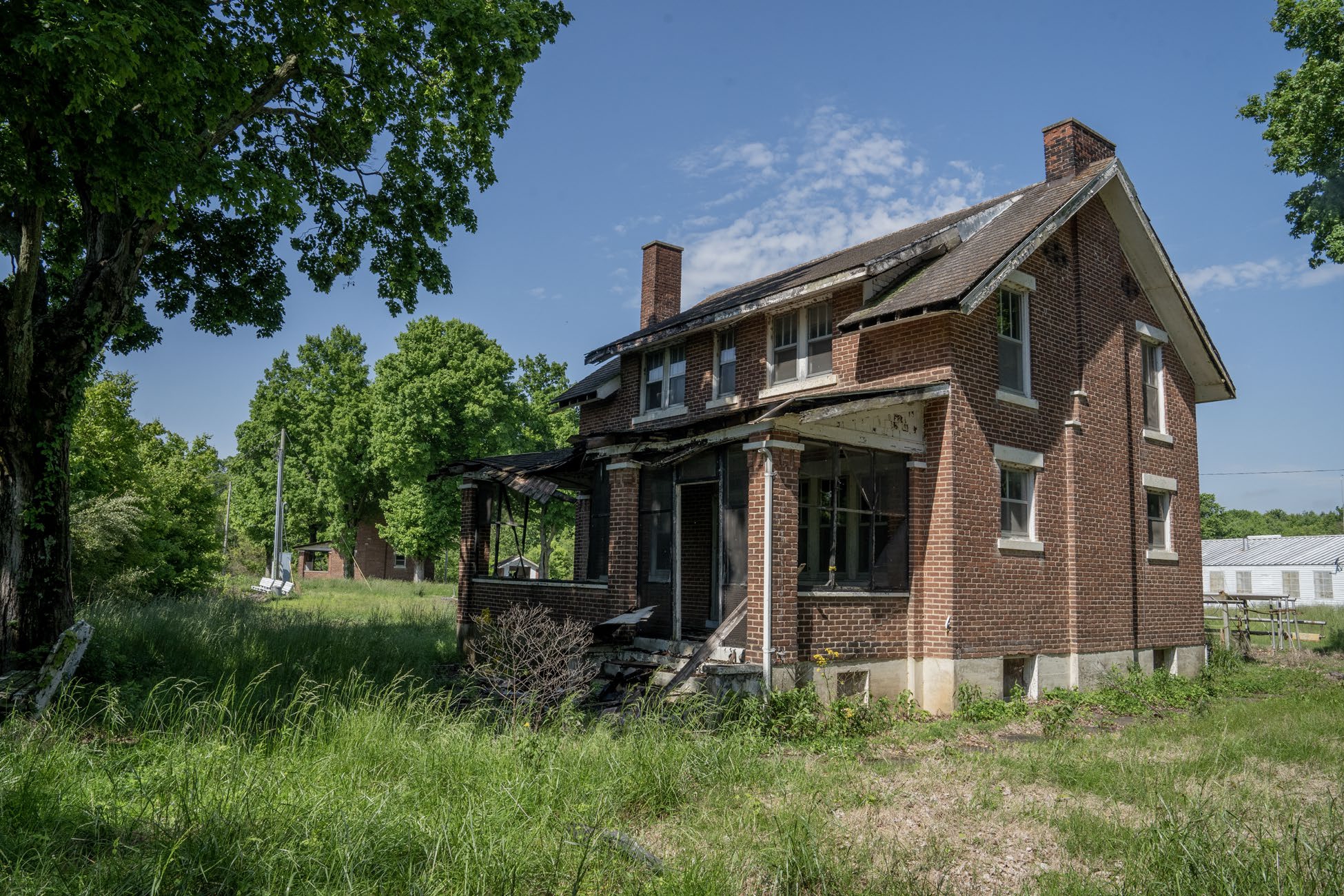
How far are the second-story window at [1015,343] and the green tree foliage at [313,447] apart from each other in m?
34.4

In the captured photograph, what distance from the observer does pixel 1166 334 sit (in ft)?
58.5

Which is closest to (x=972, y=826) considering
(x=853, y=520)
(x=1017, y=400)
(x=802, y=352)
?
(x=853, y=520)

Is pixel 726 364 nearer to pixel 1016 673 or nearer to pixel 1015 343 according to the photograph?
pixel 1015 343

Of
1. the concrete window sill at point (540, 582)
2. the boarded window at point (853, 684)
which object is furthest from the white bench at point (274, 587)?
the boarded window at point (853, 684)

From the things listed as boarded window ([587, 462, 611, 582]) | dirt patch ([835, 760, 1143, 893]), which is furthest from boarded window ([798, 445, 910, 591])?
dirt patch ([835, 760, 1143, 893])

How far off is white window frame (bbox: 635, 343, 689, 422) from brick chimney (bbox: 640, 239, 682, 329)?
2.95 meters

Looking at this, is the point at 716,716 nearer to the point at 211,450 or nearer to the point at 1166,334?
the point at 1166,334

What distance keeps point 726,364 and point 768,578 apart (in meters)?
6.13

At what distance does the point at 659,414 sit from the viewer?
57.1 ft

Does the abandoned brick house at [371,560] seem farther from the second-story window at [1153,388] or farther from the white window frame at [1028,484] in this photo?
the white window frame at [1028,484]

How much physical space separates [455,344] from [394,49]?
→ 1143 inches

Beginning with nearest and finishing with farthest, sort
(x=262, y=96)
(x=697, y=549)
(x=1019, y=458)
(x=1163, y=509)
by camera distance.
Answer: (x=262, y=96) → (x=1019, y=458) → (x=697, y=549) → (x=1163, y=509)

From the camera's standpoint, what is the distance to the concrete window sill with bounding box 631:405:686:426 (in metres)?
16.9

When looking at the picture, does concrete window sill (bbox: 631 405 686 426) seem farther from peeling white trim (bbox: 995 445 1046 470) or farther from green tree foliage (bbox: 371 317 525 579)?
green tree foliage (bbox: 371 317 525 579)
